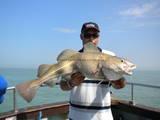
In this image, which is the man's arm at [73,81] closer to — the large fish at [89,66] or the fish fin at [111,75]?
the large fish at [89,66]

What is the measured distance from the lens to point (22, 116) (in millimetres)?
5961

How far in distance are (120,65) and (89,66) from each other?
309 mm

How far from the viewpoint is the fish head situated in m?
3.26

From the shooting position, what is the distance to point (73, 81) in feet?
11.2

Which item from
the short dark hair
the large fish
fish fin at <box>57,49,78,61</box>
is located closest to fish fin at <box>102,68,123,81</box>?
the large fish

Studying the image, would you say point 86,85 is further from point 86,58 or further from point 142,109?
point 142,109

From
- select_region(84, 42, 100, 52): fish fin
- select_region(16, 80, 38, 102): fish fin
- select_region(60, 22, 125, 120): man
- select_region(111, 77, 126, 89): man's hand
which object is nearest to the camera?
select_region(16, 80, 38, 102): fish fin

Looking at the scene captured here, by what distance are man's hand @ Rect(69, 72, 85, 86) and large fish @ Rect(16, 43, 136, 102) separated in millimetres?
46

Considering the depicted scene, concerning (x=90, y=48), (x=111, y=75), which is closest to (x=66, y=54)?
(x=90, y=48)

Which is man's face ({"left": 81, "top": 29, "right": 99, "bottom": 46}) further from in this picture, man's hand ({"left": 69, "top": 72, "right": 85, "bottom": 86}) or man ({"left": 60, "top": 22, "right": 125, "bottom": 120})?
man's hand ({"left": 69, "top": 72, "right": 85, "bottom": 86})

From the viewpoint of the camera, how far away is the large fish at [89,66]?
3240mm

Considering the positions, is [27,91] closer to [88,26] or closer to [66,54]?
[66,54]

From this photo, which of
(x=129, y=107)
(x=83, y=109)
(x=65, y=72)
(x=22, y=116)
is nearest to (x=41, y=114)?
(x=22, y=116)

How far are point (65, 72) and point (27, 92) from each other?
0.43 metres
